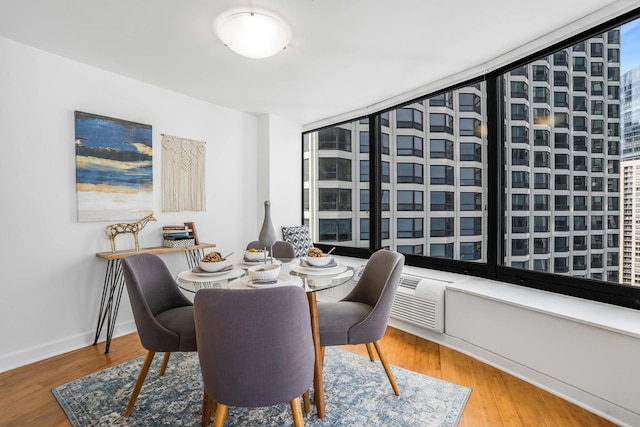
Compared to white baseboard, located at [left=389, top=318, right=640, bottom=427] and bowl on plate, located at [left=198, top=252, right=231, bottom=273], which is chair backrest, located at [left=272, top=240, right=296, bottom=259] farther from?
white baseboard, located at [left=389, top=318, right=640, bottom=427]

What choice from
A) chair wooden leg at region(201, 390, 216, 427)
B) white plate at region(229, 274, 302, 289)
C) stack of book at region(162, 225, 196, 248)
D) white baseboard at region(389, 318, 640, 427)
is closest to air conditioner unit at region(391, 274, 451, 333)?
white baseboard at region(389, 318, 640, 427)

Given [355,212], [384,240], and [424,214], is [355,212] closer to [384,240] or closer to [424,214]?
[384,240]

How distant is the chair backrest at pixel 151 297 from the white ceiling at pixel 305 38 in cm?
157

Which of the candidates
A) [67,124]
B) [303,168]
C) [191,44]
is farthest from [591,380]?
[67,124]

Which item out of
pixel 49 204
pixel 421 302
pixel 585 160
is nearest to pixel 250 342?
pixel 421 302

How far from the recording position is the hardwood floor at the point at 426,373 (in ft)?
5.80

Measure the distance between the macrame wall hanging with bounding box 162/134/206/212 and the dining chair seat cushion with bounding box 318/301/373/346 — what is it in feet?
7.11

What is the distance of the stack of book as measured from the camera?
3133mm

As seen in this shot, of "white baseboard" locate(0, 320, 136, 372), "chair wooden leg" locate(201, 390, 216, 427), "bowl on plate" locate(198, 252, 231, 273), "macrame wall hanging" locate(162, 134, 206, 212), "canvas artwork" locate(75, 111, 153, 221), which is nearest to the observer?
"chair wooden leg" locate(201, 390, 216, 427)

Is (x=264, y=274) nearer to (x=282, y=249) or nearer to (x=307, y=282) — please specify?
(x=307, y=282)

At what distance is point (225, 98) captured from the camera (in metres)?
3.55

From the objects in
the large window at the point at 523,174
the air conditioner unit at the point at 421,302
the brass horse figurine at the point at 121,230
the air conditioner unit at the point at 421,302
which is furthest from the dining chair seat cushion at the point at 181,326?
the large window at the point at 523,174

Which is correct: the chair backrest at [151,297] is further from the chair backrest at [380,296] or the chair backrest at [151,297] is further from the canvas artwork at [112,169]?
the canvas artwork at [112,169]

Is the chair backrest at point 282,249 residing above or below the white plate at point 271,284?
above
